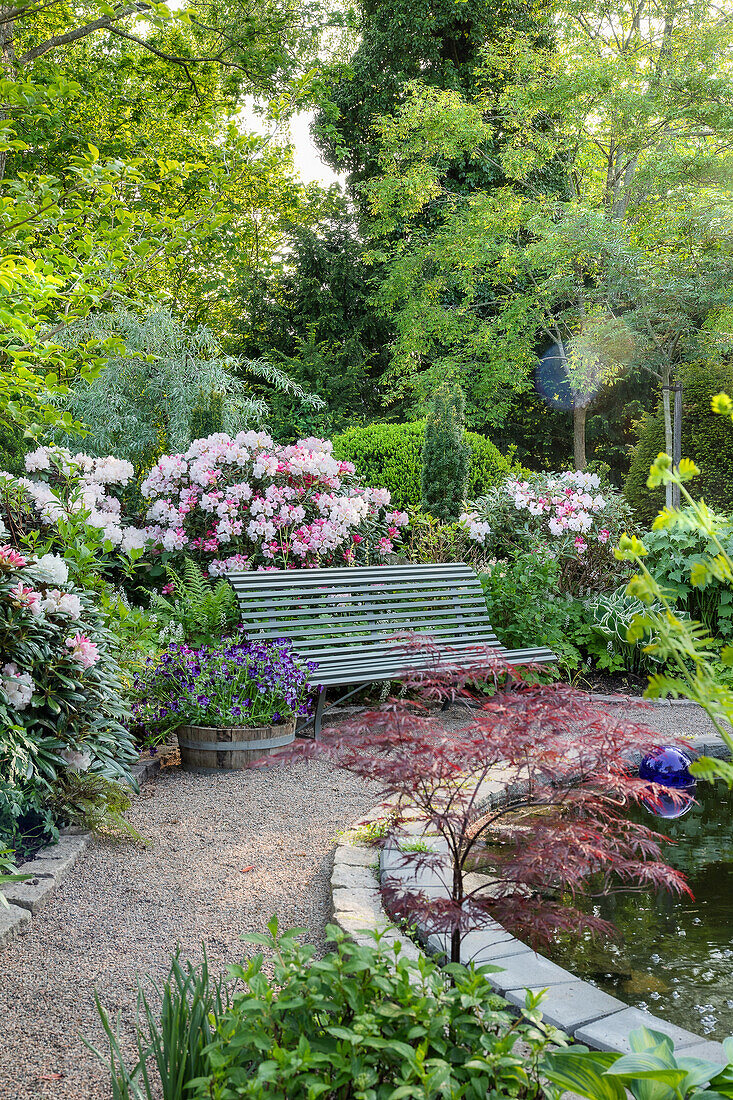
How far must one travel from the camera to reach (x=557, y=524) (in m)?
6.57

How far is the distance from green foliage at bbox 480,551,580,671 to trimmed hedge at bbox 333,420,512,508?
4523 millimetres

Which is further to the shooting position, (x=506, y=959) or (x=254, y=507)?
(x=254, y=507)

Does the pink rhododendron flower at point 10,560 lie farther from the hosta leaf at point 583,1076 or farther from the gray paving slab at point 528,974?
the hosta leaf at point 583,1076

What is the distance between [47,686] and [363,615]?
2.38 m

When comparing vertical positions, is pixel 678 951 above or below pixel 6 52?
below

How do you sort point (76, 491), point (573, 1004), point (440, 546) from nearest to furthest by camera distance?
point (573, 1004), point (76, 491), point (440, 546)

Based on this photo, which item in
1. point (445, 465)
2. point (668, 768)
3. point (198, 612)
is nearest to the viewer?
point (668, 768)

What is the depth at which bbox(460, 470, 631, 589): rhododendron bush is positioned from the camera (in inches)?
259

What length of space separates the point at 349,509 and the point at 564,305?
37.9ft

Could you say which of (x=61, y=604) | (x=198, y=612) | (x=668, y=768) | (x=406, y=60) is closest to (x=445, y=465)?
(x=198, y=612)

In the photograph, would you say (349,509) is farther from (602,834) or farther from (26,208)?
(602,834)

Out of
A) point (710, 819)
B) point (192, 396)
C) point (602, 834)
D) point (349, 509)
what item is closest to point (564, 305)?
point (192, 396)

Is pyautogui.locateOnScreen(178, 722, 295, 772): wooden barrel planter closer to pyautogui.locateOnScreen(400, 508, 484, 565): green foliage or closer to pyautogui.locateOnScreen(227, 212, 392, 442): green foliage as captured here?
pyautogui.locateOnScreen(400, 508, 484, 565): green foliage

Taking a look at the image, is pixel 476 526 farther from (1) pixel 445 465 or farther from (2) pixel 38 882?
(2) pixel 38 882
